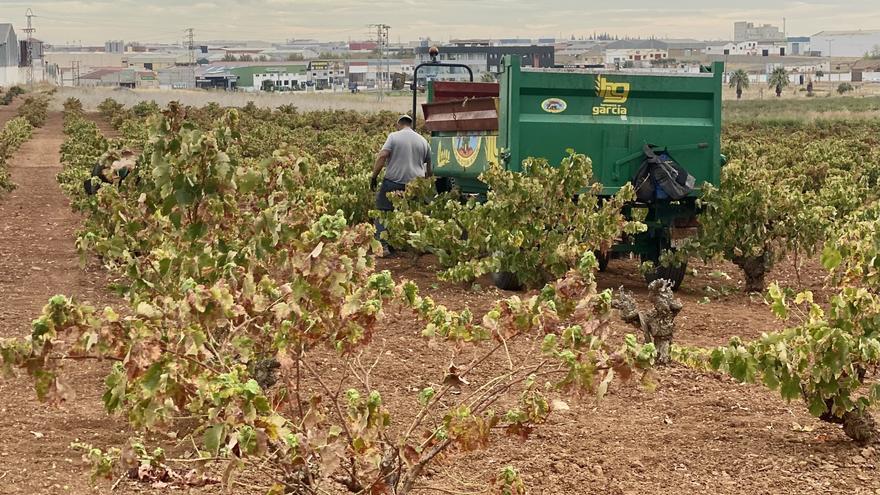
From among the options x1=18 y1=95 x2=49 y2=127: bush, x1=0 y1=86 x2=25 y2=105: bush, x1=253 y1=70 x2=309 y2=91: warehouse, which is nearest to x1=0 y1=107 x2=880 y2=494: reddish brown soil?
x1=18 y1=95 x2=49 y2=127: bush

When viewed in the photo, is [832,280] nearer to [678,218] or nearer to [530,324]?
[530,324]

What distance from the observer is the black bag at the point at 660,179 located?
11.1m

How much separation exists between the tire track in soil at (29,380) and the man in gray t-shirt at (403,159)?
3.11 metres

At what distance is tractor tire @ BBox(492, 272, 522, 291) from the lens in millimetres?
11477

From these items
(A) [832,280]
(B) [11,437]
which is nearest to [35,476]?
(B) [11,437]

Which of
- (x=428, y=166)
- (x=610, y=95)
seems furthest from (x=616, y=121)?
(x=428, y=166)

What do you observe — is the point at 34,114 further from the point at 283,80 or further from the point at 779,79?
the point at 283,80

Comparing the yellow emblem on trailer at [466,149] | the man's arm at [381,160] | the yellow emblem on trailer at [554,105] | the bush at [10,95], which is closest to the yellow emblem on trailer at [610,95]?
the yellow emblem on trailer at [554,105]

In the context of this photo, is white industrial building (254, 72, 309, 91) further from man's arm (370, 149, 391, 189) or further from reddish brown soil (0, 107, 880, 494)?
reddish brown soil (0, 107, 880, 494)

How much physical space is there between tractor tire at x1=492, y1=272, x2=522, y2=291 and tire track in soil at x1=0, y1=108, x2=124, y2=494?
3.27 metres

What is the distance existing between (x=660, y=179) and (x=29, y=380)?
569 cm

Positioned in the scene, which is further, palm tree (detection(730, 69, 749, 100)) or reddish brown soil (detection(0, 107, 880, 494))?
palm tree (detection(730, 69, 749, 100))

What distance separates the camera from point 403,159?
13.8 meters

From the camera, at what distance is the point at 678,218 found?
12.0 meters
